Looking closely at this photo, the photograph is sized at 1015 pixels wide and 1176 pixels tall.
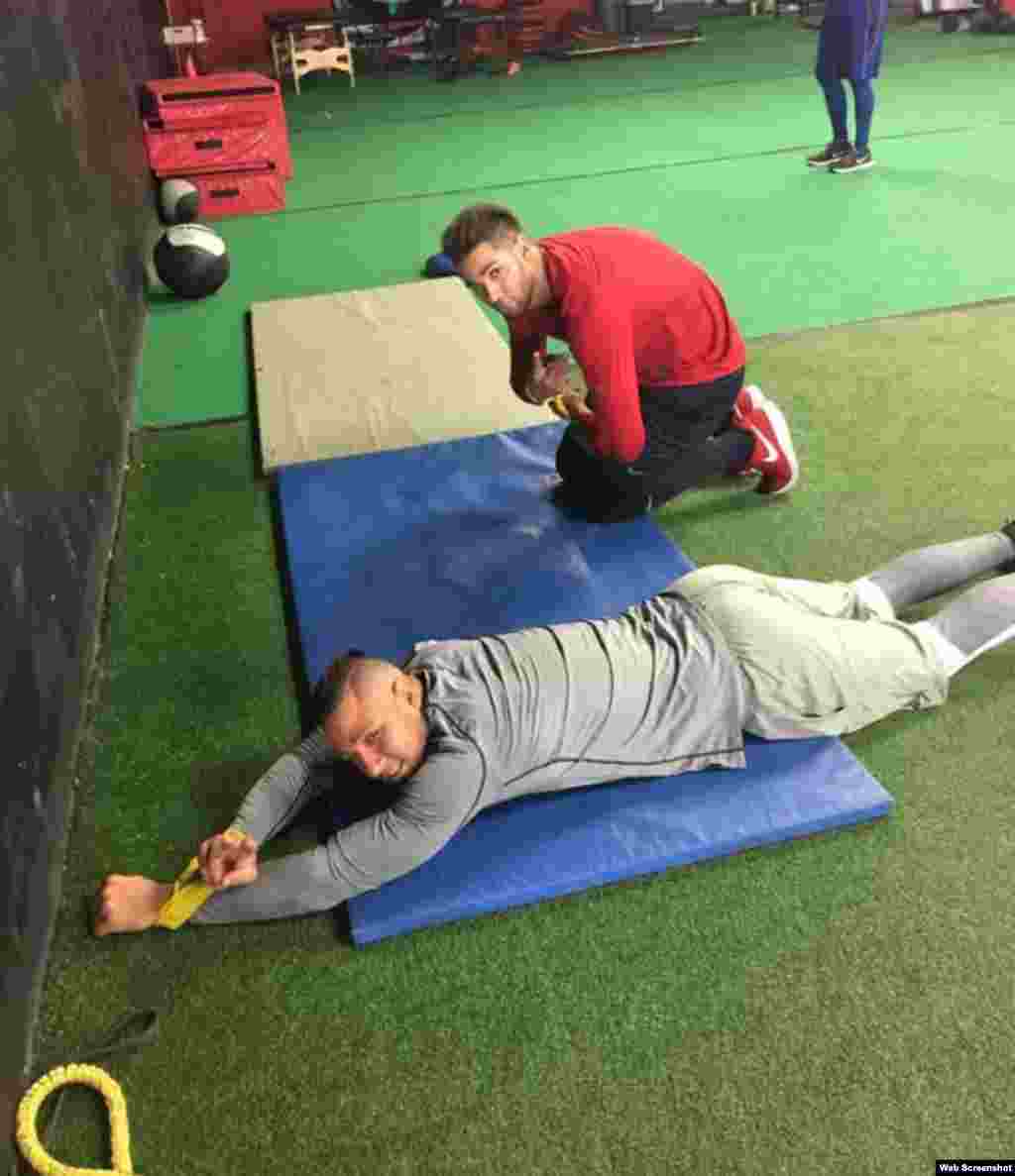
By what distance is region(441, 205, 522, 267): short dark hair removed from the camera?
221 cm

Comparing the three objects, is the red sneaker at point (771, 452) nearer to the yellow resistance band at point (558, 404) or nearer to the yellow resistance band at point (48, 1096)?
the yellow resistance band at point (558, 404)

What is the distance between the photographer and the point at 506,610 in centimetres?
246

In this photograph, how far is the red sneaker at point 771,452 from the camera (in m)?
2.84

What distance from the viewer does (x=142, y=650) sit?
100 inches

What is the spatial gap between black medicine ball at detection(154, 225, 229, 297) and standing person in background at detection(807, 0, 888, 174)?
317 centimetres

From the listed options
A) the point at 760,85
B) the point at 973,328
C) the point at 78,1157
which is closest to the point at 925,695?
the point at 78,1157

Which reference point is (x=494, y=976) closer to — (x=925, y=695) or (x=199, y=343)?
(x=925, y=695)

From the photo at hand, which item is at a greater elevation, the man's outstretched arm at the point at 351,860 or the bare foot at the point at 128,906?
the man's outstretched arm at the point at 351,860

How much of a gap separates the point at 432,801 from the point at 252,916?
39 centimetres

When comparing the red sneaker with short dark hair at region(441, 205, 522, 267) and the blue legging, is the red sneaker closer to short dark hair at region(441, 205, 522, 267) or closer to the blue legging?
short dark hair at region(441, 205, 522, 267)

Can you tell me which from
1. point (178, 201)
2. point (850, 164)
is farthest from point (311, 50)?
point (850, 164)

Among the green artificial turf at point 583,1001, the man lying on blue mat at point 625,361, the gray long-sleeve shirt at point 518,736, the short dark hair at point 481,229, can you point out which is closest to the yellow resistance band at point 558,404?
the man lying on blue mat at point 625,361

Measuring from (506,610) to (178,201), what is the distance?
3636 mm

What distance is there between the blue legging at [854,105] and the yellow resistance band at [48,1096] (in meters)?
5.43
